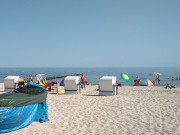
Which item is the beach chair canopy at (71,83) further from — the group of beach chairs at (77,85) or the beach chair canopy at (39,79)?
the beach chair canopy at (39,79)

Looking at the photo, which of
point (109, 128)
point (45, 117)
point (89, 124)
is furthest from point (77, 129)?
point (45, 117)

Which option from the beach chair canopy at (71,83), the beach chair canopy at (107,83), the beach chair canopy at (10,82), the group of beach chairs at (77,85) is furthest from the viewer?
the beach chair canopy at (10,82)

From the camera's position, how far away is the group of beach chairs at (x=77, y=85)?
1359 cm

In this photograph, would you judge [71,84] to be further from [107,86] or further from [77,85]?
[107,86]

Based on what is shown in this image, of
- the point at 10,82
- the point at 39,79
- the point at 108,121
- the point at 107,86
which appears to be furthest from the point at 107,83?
the point at 10,82

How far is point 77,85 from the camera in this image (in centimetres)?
1481

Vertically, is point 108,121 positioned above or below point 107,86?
below

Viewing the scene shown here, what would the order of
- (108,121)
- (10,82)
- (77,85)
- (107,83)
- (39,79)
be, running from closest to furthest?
(108,121)
(107,83)
(77,85)
(10,82)
(39,79)

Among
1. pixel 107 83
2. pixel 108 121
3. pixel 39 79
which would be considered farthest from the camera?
pixel 39 79

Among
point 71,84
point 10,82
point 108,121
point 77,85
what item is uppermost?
point 10,82

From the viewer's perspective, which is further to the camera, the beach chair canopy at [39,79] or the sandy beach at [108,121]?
the beach chair canopy at [39,79]

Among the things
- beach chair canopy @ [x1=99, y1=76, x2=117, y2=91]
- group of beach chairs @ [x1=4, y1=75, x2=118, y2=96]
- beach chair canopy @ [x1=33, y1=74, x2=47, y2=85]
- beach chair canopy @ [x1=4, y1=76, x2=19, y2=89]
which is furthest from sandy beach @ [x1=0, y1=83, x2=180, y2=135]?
beach chair canopy @ [x1=4, y1=76, x2=19, y2=89]

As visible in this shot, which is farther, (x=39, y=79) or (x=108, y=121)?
(x=39, y=79)

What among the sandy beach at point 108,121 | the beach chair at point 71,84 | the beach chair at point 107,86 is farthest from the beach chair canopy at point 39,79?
the sandy beach at point 108,121
